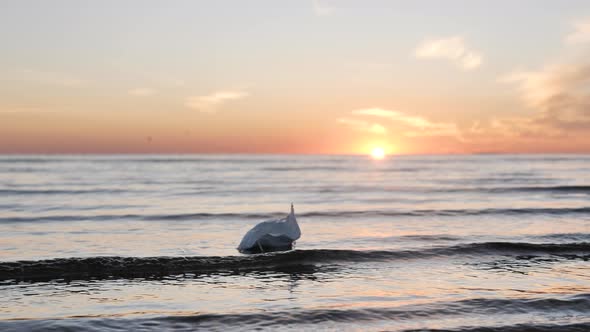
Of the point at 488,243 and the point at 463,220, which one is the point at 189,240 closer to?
the point at 488,243

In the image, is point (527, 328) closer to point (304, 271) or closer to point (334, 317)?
point (334, 317)

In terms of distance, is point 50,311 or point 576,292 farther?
point 576,292

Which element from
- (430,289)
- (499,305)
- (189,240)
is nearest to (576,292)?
(499,305)

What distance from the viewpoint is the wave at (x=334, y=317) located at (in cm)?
855

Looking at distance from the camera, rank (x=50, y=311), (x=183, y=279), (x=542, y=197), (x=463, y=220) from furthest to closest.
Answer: (x=542, y=197) < (x=463, y=220) < (x=183, y=279) < (x=50, y=311)

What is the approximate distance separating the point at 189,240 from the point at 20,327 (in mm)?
8915

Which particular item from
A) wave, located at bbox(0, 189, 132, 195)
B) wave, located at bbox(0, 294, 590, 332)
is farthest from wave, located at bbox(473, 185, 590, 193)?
wave, located at bbox(0, 294, 590, 332)

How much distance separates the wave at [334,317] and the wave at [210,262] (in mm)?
3678

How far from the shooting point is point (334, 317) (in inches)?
353

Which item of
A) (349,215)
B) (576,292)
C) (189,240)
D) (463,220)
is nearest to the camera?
(576,292)

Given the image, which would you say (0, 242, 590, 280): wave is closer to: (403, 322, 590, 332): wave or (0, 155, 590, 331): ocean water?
(0, 155, 590, 331): ocean water

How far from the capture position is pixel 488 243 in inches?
631

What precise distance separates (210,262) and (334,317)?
5.13m

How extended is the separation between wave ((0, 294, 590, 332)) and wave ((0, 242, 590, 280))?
12.1ft
